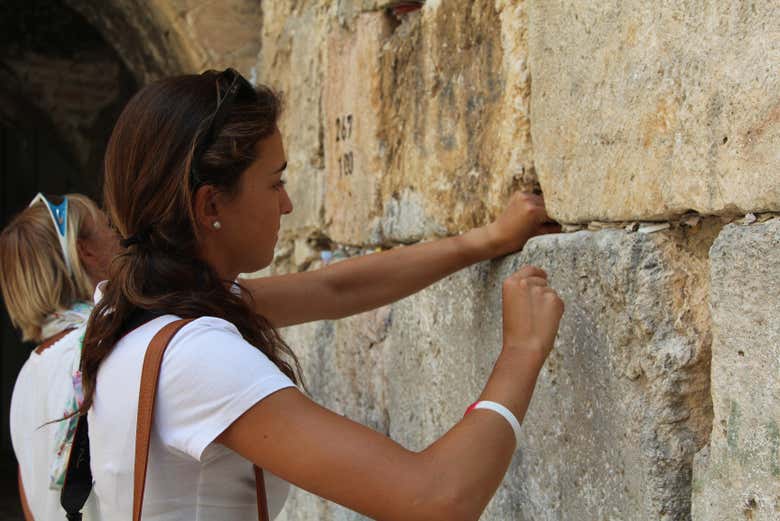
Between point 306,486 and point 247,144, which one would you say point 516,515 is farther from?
point 247,144

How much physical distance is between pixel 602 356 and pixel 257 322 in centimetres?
58

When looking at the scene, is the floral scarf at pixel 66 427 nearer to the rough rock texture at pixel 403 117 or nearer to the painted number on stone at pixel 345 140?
the rough rock texture at pixel 403 117

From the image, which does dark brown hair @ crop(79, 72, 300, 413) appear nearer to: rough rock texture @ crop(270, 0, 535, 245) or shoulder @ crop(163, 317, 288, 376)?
shoulder @ crop(163, 317, 288, 376)

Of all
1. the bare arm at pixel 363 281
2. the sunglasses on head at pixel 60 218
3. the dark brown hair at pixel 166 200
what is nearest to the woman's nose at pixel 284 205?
the dark brown hair at pixel 166 200

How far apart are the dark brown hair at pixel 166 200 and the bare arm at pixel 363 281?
532mm

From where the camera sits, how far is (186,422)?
4.49 ft

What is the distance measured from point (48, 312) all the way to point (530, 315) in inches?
62.8

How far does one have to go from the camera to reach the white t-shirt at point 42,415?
2.29m

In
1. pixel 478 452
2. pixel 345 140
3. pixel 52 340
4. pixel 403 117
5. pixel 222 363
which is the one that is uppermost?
pixel 403 117

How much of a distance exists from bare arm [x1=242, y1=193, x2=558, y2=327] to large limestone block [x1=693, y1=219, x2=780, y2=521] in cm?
71

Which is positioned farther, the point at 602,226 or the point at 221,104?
the point at 602,226

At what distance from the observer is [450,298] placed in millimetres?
2271

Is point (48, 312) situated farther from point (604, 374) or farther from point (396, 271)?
point (604, 374)

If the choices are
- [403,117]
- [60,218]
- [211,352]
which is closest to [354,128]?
[403,117]
